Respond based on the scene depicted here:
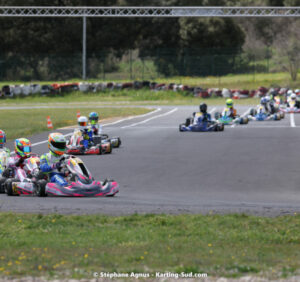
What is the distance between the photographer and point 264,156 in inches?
753

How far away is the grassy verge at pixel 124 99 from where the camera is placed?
48.4m

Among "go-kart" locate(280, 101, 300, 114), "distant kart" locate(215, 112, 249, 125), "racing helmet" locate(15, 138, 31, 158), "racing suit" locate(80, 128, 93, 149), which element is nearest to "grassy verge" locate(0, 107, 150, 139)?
"racing suit" locate(80, 128, 93, 149)

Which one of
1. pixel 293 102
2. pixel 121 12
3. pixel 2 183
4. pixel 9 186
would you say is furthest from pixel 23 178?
pixel 121 12

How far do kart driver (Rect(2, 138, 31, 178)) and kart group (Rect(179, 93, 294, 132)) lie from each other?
44.5ft

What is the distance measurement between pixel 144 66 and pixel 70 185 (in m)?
49.3

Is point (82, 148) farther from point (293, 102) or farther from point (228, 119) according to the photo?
point (293, 102)

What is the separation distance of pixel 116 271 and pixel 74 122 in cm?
2395

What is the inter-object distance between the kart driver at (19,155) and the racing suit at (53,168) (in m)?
0.64

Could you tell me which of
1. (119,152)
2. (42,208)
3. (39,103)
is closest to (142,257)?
(42,208)

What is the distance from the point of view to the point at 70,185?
12664mm

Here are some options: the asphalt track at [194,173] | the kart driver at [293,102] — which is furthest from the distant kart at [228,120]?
the kart driver at [293,102]

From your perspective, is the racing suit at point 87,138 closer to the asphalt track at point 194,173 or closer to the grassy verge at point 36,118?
the asphalt track at point 194,173

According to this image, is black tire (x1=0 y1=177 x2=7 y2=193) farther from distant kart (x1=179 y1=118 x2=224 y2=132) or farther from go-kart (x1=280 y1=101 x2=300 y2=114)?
go-kart (x1=280 y1=101 x2=300 y2=114)

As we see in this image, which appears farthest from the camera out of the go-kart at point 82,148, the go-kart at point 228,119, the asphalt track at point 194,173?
the go-kart at point 228,119
